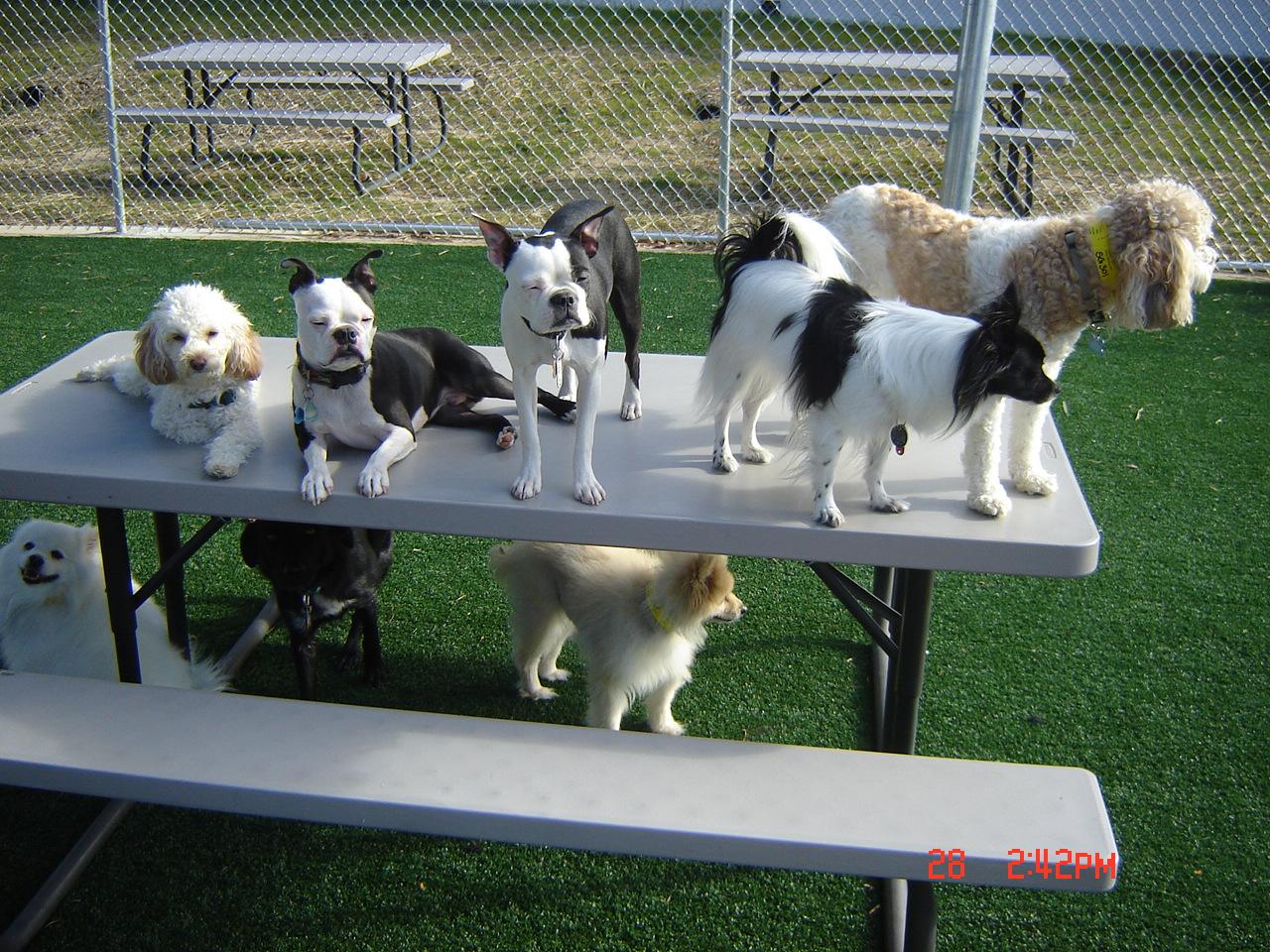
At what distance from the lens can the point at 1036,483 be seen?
250 cm

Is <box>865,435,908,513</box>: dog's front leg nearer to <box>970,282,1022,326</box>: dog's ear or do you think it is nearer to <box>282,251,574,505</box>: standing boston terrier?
<box>970,282,1022,326</box>: dog's ear

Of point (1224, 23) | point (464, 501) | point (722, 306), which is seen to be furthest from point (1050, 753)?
point (1224, 23)

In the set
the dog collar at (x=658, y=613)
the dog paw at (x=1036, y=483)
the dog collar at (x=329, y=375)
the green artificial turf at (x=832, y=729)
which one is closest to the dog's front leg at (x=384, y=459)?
the dog collar at (x=329, y=375)

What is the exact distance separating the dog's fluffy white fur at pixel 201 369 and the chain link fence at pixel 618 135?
505 centimetres

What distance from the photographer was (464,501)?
234 cm

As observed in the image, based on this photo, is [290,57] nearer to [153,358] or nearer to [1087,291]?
[153,358]

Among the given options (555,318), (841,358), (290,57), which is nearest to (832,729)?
(841,358)

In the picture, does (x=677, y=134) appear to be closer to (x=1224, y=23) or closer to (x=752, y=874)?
(x=1224, y=23)

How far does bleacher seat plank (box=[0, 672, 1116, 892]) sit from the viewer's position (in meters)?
2.00

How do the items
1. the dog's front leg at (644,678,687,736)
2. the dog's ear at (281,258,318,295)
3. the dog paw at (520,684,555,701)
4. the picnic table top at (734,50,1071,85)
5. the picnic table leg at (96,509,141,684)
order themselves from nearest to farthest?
1. the dog's ear at (281,258,318,295)
2. the picnic table leg at (96,509,141,684)
3. the dog's front leg at (644,678,687,736)
4. the dog paw at (520,684,555,701)
5. the picnic table top at (734,50,1071,85)

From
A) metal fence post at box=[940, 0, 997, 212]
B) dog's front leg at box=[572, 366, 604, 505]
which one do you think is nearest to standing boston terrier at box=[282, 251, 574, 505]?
dog's front leg at box=[572, 366, 604, 505]

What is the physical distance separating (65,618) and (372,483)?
126 cm

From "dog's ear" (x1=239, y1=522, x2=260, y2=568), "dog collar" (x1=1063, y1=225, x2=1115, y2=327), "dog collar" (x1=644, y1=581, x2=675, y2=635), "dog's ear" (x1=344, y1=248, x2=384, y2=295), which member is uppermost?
"dog's ear" (x1=344, y1=248, x2=384, y2=295)

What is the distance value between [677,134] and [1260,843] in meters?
9.09
